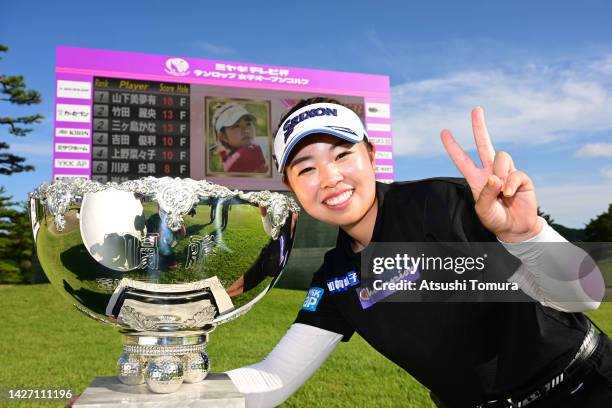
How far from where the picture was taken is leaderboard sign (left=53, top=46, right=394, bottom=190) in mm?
7359

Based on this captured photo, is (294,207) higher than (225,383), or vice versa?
(294,207)

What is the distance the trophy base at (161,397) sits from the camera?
0.99m

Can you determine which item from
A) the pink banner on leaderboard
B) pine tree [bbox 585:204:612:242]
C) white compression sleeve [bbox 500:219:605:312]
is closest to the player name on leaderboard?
the pink banner on leaderboard

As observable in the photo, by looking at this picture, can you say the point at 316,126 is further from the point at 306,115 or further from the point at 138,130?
the point at 138,130

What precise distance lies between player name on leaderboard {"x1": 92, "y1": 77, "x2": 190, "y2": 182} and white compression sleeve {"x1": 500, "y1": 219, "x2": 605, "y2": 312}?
6794 millimetres

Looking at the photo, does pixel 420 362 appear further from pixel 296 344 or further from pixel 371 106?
pixel 371 106

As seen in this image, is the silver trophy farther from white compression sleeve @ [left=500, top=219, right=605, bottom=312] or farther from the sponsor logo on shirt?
white compression sleeve @ [left=500, top=219, right=605, bottom=312]

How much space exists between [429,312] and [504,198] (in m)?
0.41

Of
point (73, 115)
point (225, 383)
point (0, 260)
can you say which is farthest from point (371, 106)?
point (225, 383)

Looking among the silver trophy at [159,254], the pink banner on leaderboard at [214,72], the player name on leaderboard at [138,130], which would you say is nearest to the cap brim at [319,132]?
the silver trophy at [159,254]

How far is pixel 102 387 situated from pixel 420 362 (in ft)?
2.48

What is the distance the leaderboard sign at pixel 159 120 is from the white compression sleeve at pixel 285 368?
248 inches

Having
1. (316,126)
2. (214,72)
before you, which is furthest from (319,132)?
(214,72)

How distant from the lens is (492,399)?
4.36 ft
